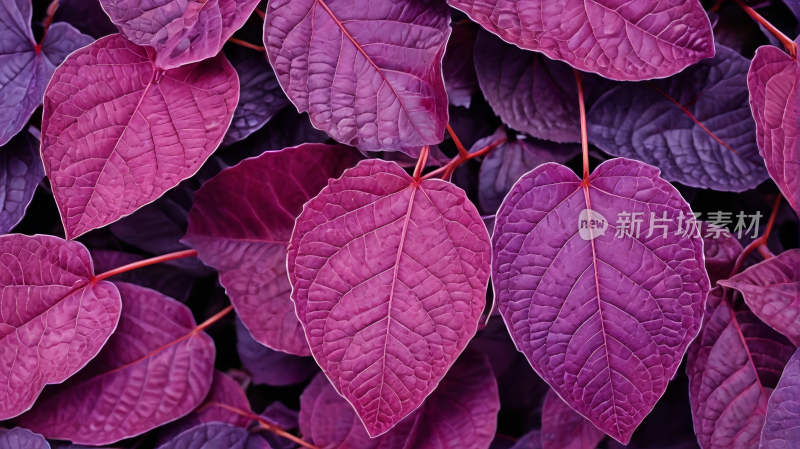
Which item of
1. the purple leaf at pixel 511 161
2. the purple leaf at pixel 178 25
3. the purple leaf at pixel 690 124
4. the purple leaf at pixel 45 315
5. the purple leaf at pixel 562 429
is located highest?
the purple leaf at pixel 178 25

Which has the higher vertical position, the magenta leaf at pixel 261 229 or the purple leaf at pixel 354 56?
the purple leaf at pixel 354 56

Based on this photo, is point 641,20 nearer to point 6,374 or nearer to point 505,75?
point 505,75

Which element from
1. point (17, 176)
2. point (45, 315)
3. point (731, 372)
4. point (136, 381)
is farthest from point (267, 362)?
point (731, 372)

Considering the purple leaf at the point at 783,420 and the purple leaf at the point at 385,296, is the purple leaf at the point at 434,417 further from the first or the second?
the purple leaf at the point at 783,420

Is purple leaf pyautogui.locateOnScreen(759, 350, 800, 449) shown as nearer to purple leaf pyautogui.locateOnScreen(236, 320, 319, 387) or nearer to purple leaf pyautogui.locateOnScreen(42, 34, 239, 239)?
purple leaf pyautogui.locateOnScreen(236, 320, 319, 387)

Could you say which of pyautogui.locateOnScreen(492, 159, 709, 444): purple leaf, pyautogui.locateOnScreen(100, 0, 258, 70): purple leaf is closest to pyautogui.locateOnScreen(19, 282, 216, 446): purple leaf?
pyautogui.locateOnScreen(100, 0, 258, 70): purple leaf

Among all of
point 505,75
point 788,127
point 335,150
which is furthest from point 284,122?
point 788,127

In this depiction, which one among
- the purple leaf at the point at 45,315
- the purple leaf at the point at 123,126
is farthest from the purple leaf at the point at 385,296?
the purple leaf at the point at 45,315
